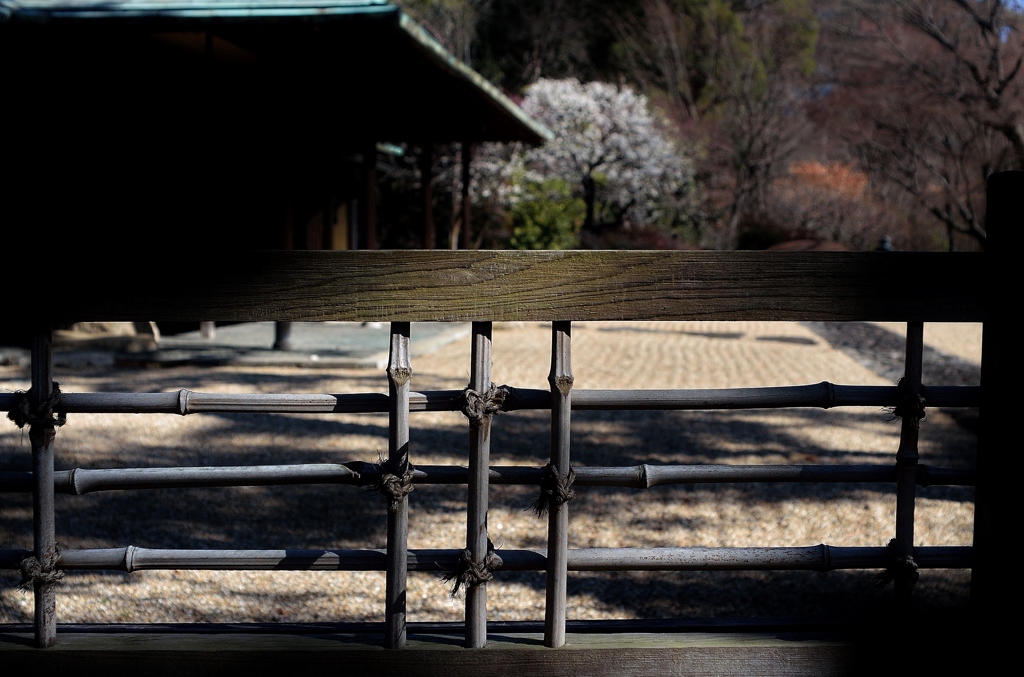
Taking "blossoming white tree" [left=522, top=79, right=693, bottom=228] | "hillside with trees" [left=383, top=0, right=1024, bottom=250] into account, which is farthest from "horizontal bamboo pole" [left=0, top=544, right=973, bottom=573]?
"blossoming white tree" [left=522, top=79, right=693, bottom=228]

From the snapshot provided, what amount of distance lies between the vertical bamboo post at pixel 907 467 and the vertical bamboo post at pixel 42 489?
1.75 m

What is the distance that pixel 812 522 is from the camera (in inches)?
171

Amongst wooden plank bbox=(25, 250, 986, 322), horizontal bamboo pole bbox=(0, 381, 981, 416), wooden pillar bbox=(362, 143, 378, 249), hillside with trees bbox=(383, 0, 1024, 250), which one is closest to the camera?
wooden plank bbox=(25, 250, 986, 322)

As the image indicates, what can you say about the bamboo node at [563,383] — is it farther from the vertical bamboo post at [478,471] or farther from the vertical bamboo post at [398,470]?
the vertical bamboo post at [398,470]

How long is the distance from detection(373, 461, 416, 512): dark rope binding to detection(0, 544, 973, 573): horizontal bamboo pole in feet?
0.53

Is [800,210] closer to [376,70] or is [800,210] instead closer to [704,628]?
[376,70]

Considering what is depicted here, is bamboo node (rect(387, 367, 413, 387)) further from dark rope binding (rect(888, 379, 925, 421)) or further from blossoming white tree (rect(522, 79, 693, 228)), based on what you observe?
blossoming white tree (rect(522, 79, 693, 228))

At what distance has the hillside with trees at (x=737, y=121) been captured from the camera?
15.8m

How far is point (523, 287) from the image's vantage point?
1913 mm

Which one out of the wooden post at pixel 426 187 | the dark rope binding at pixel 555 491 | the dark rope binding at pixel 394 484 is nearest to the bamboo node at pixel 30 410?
the dark rope binding at pixel 394 484

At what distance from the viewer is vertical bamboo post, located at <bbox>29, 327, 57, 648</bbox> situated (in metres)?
1.93

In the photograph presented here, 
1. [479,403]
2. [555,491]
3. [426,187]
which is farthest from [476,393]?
[426,187]

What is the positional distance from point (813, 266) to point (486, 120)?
9.71 meters

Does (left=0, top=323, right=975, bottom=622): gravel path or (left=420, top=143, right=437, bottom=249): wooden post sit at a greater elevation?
(left=420, top=143, right=437, bottom=249): wooden post
